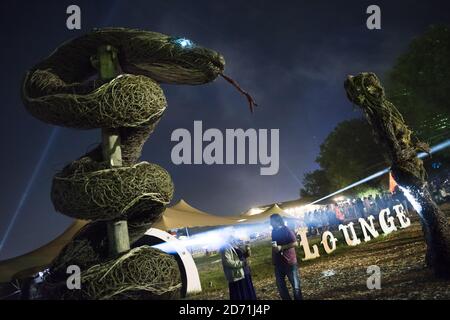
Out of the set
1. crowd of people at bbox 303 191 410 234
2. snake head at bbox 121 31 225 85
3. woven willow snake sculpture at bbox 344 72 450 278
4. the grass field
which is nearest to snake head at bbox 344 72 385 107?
woven willow snake sculpture at bbox 344 72 450 278

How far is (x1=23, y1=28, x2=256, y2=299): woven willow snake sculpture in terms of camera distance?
450 cm

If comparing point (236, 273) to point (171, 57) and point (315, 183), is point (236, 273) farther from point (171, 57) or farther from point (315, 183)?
point (315, 183)

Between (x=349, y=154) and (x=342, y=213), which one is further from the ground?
(x=349, y=154)

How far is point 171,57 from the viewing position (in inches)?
210

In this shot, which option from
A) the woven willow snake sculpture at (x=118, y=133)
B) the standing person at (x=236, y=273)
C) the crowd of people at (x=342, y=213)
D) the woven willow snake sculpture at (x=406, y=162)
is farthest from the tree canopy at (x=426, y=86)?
the woven willow snake sculpture at (x=118, y=133)

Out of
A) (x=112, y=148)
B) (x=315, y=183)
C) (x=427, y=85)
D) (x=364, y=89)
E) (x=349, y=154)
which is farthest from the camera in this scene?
(x=315, y=183)

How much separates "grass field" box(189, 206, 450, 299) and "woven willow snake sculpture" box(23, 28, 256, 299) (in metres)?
3.53

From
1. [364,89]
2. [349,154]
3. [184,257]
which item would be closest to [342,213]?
[349,154]

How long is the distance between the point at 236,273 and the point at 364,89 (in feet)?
13.8

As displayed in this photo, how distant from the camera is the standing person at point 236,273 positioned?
5.81m

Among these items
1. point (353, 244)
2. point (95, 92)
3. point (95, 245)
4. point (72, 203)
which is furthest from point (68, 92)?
point (353, 244)

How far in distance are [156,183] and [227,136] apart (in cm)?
274

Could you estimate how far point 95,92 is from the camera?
467cm
